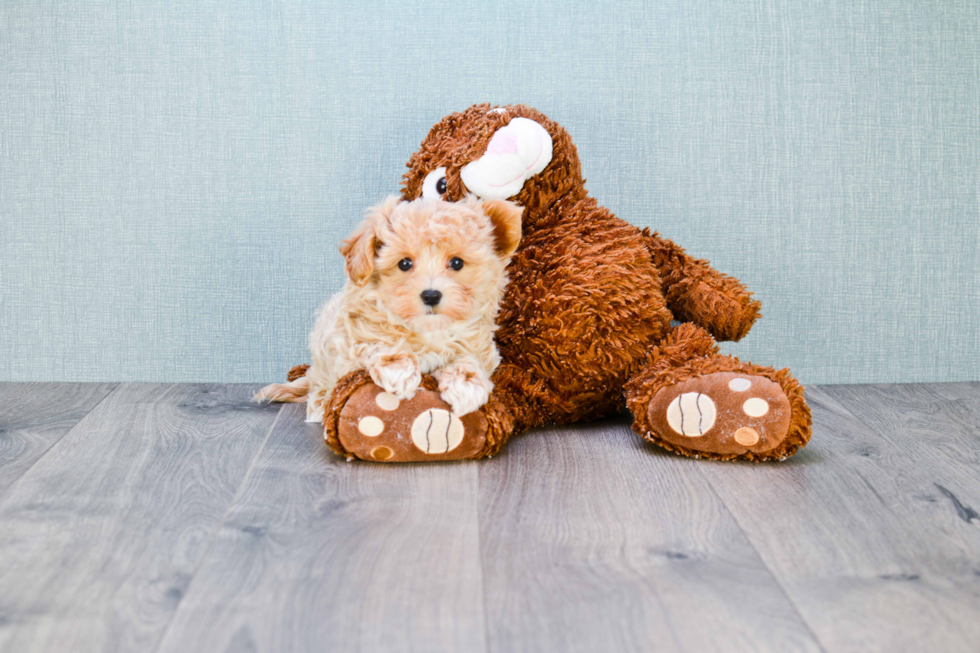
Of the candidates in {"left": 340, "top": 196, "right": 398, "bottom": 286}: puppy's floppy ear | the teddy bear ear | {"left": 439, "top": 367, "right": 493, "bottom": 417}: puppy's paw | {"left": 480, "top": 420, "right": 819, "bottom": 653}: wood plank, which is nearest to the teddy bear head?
the teddy bear ear

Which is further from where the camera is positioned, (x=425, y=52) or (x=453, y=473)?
(x=425, y=52)

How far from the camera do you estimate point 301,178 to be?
1.48 metres

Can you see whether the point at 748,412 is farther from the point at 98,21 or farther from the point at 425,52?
the point at 98,21

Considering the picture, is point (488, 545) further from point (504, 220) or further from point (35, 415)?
point (35, 415)

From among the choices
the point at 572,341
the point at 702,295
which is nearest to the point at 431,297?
the point at 572,341

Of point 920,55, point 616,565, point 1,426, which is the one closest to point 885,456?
point 616,565

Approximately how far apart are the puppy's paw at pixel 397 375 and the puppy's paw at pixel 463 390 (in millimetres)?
35

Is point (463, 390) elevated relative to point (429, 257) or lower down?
lower down

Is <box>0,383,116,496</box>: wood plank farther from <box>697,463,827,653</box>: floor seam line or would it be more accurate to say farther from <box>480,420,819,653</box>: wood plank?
<box>697,463,827,653</box>: floor seam line

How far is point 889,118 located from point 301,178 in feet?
3.53

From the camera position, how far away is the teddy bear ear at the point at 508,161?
3.73 ft

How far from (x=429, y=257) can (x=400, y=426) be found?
0.21 meters

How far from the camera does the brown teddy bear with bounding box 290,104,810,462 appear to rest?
1.03 m

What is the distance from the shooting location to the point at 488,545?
81cm
